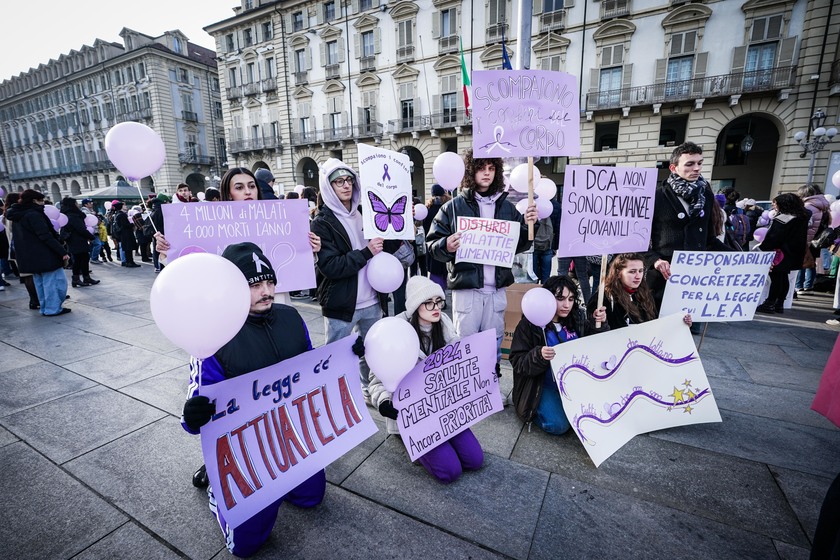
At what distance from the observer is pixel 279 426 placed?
72.5 inches

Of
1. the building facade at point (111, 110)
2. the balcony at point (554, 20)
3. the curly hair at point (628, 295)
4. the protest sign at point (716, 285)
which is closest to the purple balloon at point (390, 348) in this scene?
the curly hair at point (628, 295)

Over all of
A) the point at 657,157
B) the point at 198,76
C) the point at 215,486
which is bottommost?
the point at 215,486

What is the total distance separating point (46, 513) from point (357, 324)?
1.99m

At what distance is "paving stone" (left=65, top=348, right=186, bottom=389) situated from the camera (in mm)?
3602

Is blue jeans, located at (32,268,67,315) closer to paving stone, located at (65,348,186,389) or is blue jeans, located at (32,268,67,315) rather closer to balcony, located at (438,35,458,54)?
paving stone, located at (65,348,186,389)

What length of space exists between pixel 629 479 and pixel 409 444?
1315mm

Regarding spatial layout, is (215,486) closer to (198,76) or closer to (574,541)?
(574,541)

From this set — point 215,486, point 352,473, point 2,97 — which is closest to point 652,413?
point 352,473

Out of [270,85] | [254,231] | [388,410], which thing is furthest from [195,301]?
[270,85]

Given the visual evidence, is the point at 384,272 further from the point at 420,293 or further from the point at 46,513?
the point at 46,513

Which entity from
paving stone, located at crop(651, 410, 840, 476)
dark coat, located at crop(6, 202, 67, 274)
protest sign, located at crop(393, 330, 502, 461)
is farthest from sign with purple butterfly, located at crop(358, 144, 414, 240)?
dark coat, located at crop(6, 202, 67, 274)

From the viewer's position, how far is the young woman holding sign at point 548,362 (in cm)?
267

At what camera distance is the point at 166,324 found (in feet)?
4.55

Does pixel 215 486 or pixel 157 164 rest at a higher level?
pixel 157 164
